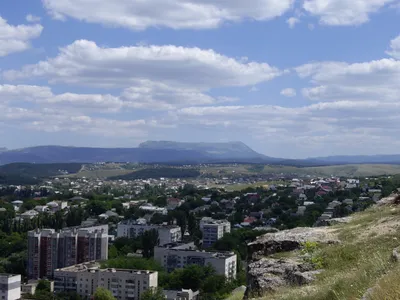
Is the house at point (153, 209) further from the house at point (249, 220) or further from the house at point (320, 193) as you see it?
the house at point (320, 193)

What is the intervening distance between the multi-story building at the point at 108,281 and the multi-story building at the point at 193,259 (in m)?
6.31

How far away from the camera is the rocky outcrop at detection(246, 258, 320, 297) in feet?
23.6

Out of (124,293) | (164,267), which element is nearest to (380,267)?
(124,293)

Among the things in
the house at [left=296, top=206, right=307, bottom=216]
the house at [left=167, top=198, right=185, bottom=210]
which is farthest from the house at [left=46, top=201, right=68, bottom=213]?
the house at [left=296, top=206, right=307, bottom=216]

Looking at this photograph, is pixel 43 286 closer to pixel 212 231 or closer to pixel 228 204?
pixel 212 231

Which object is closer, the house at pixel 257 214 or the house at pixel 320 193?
the house at pixel 257 214

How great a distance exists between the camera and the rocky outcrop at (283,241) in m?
8.65

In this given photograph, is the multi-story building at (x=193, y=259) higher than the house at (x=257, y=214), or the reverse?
the house at (x=257, y=214)

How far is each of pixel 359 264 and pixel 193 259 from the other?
41304mm

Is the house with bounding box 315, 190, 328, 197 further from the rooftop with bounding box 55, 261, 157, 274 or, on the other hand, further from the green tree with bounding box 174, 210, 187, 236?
the rooftop with bounding box 55, 261, 157, 274

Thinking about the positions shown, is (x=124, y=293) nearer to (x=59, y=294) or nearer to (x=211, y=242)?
(x=59, y=294)

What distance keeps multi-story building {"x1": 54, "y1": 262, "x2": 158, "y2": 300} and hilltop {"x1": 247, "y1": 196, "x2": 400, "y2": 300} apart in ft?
101

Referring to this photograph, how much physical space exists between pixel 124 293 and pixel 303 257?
33656 mm

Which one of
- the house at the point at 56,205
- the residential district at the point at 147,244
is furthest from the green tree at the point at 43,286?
the house at the point at 56,205
